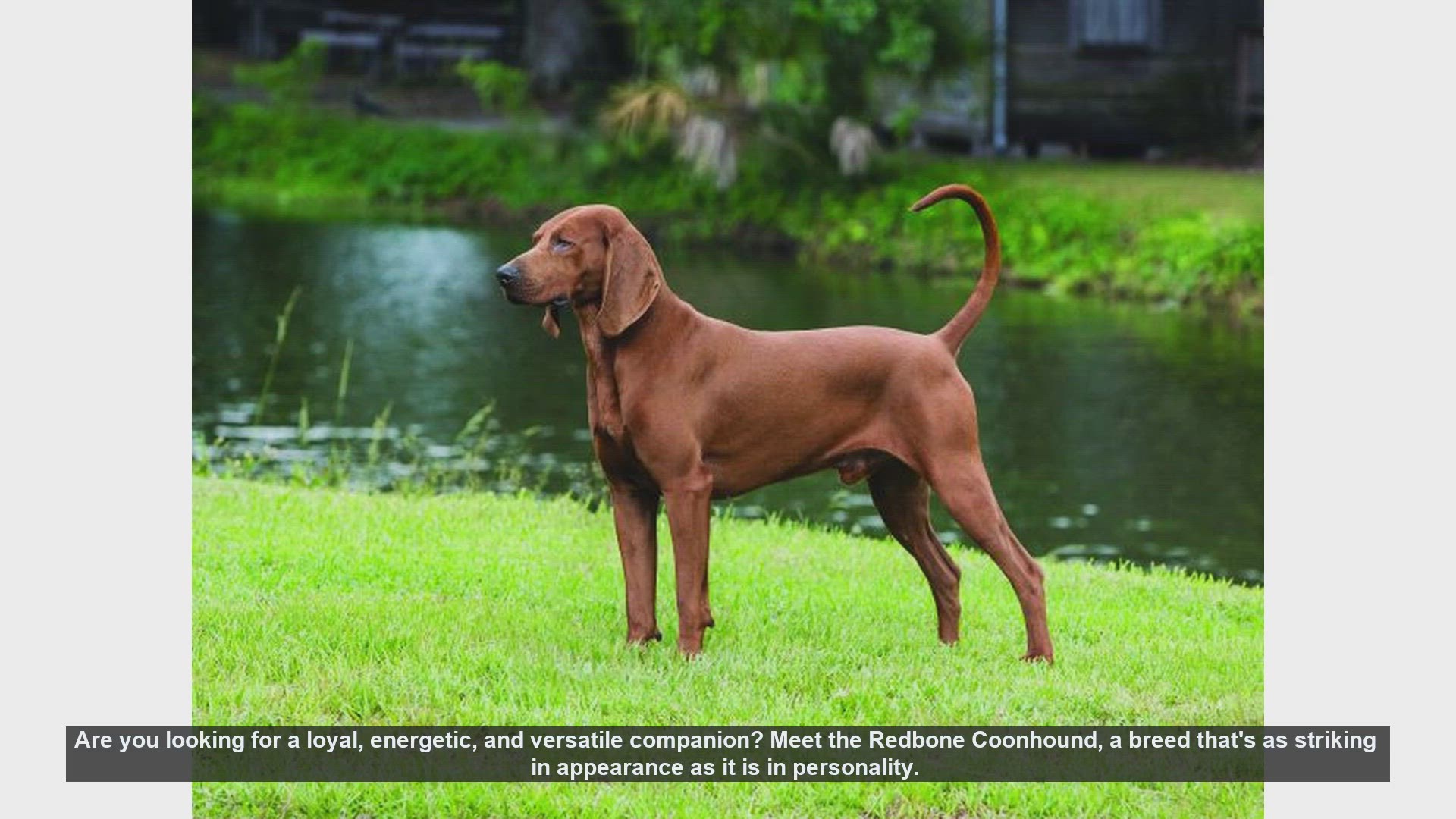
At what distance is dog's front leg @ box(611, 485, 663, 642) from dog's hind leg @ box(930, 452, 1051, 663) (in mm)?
1097

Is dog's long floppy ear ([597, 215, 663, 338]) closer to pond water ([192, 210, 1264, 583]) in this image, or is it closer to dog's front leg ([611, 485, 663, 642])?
dog's front leg ([611, 485, 663, 642])

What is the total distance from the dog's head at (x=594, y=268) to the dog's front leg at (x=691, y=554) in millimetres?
654

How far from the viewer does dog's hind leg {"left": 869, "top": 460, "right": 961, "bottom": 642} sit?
809 cm

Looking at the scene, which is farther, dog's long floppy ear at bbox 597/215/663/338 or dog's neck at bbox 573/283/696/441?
dog's neck at bbox 573/283/696/441

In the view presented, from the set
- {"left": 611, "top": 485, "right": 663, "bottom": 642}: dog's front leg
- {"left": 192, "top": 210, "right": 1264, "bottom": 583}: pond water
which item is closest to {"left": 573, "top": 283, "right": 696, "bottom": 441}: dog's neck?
{"left": 611, "top": 485, "right": 663, "bottom": 642}: dog's front leg

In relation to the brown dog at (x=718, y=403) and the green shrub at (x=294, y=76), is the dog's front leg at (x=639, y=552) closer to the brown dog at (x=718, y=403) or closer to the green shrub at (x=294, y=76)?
the brown dog at (x=718, y=403)

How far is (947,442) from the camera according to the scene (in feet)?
25.2

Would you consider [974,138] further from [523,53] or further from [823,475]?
[823,475]

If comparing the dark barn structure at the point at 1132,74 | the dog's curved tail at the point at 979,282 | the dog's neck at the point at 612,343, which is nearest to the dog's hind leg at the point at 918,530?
the dog's curved tail at the point at 979,282

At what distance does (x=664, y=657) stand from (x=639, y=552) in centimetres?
43

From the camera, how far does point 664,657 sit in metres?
7.70

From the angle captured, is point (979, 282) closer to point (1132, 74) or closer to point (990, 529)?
point (990, 529)

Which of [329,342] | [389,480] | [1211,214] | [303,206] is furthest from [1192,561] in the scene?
[303,206]

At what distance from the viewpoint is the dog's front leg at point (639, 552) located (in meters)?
7.84
